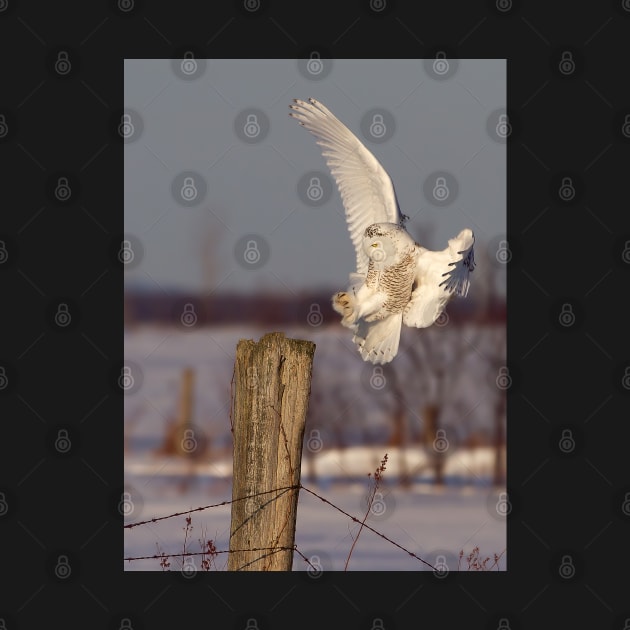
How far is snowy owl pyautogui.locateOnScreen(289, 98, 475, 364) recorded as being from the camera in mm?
7625

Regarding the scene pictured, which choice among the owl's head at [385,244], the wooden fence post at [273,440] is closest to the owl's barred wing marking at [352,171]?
the owl's head at [385,244]

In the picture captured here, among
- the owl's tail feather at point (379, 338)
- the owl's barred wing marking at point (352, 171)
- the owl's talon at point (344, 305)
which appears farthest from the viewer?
the owl's barred wing marking at point (352, 171)

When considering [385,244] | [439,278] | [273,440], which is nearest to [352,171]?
[385,244]

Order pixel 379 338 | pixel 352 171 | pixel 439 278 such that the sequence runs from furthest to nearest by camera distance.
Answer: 1. pixel 352 171
2. pixel 379 338
3. pixel 439 278

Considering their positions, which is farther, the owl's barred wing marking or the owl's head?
the owl's barred wing marking

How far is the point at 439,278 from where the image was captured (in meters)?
7.61

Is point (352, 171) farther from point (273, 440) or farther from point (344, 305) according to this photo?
point (273, 440)

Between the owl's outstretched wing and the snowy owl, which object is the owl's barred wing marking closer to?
the snowy owl

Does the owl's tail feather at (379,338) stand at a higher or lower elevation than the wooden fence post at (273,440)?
higher

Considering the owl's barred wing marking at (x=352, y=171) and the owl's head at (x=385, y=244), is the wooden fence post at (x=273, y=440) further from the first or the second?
the owl's barred wing marking at (x=352, y=171)

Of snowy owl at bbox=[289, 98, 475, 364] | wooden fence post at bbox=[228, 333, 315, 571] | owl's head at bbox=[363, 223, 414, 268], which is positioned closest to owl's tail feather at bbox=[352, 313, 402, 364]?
snowy owl at bbox=[289, 98, 475, 364]

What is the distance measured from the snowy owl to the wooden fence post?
3.88ft

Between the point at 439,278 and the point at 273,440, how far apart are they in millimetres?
1923

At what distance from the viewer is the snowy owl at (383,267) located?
25.0ft
